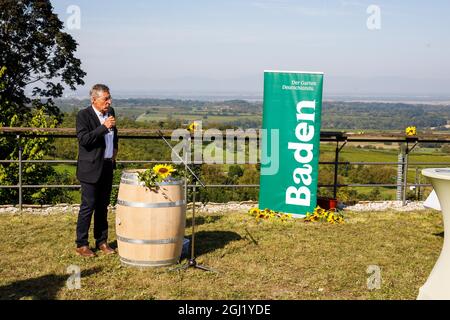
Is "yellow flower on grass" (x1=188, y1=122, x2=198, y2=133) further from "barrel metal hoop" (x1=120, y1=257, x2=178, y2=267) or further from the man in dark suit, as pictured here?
"barrel metal hoop" (x1=120, y1=257, x2=178, y2=267)

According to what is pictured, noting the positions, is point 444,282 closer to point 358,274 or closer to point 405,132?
point 358,274

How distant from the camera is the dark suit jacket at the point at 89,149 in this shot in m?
4.71

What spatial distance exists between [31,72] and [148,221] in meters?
19.0

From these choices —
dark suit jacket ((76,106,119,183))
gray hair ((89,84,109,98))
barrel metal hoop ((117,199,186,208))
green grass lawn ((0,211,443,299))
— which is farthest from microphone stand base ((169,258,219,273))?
gray hair ((89,84,109,98))

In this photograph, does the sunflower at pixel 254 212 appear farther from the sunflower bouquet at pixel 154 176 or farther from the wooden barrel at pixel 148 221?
the sunflower bouquet at pixel 154 176

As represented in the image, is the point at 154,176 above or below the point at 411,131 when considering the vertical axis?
below

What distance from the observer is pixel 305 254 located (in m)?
5.25

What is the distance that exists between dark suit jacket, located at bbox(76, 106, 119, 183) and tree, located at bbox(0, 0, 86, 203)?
41.1 ft

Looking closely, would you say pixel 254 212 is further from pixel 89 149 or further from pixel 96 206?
pixel 89 149

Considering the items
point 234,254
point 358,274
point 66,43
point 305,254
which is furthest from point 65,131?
point 66,43

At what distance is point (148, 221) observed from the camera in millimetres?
4426

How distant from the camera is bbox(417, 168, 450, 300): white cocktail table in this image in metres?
3.62

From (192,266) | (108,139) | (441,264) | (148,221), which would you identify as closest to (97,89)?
(108,139)
